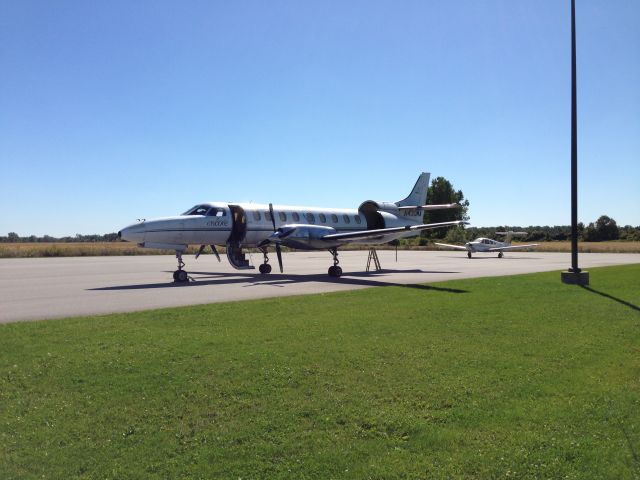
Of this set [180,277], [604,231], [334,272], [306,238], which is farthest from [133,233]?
[604,231]

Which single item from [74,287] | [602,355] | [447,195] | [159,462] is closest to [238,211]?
[74,287]

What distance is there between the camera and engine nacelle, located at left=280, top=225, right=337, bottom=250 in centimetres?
2358

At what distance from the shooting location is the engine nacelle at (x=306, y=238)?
77.4ft

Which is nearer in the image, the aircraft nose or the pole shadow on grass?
the pole shadow on grass

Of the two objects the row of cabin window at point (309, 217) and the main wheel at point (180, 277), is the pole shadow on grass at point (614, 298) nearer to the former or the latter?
the row of cabin window at point (309, 217)

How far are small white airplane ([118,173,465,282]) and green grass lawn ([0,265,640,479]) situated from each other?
1142 centimetres

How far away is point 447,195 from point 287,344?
367 ft

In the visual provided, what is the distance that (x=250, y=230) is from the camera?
80.3 feet

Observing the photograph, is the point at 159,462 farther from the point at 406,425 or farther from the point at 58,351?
the point at 58,351

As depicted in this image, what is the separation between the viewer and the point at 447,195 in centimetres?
11562

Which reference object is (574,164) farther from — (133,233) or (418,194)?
(133,233)

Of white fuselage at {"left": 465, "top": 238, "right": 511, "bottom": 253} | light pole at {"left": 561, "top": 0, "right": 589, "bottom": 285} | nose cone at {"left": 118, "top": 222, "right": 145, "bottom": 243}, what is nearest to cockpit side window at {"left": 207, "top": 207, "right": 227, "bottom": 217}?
nose cone at {"left": 118, "top": 222, "right": 145, "bottom": 243}

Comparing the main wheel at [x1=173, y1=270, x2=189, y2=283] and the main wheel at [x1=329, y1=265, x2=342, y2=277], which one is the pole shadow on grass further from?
the main wheel at [x1=173, y1=270, x2=189, y2=283]

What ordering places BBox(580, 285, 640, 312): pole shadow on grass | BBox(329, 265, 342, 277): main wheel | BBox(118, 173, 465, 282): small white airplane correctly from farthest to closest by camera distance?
1. BBox(329, 265, 342, 277): main wheel
2. BBox(118, 173, 465, 282): small white airplane
3. BBox(580, 285, 640, 312): pole shadow on grass
